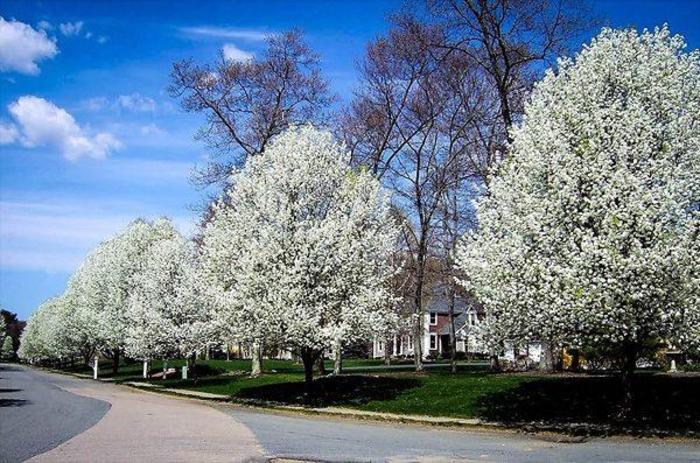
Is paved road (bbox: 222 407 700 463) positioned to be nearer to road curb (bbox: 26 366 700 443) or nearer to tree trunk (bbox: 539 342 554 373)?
road curb (bbox: 26 366 700 443)

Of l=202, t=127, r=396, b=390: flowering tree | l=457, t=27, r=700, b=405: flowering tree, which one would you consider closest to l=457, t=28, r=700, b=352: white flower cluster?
l=457, t=27, r=700, b=405: flowering tree

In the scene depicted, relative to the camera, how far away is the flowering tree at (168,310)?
123 feet

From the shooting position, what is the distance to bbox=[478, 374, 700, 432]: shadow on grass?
58.5ft

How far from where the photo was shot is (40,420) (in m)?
20.9

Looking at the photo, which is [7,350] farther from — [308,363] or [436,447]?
[436,447]

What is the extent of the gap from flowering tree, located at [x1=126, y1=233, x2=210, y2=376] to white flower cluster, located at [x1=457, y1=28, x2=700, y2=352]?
22.9 meters

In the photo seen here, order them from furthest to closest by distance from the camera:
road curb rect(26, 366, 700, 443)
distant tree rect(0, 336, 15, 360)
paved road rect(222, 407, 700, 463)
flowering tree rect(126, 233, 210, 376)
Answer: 1. distant tree rect(0, 336, 15, 360)
2. flowering tree rect(126, 233, 210, 376)
3. road curb rect(26, 366, 700, 443)
4. paved road rect(222, 407, 700, 463)

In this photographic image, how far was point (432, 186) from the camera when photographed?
1425 inches

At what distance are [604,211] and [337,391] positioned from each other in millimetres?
15029

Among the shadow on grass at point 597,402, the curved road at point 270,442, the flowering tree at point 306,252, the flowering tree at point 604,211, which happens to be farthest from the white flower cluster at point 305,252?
the flowering tree at point 604,211

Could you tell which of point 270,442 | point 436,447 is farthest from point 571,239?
point 270,442

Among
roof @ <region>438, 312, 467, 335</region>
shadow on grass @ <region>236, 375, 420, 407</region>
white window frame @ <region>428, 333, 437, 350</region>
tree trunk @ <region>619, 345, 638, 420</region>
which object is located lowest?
shadow on grass @ <region>236, 375, 420, 407</region>

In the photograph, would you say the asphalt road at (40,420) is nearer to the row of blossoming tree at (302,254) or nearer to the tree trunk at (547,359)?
the row of blossoming tree at (302,254)

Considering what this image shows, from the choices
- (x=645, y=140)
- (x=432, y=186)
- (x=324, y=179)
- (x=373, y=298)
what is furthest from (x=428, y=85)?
(x=645, y=140)
